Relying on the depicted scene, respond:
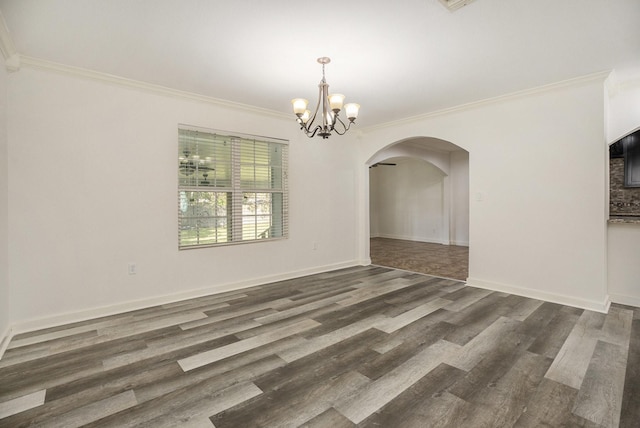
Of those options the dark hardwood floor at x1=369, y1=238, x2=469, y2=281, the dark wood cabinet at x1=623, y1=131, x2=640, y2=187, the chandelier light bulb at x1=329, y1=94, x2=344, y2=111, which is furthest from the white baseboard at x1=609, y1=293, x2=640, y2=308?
the chandelier light bulb at x1=329, y1=94, x2=344, y2=111

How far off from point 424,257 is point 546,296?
3040 millimetres

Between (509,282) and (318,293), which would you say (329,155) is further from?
(509,282)

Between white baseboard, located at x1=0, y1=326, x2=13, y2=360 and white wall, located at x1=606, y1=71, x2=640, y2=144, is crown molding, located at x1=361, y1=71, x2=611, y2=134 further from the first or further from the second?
white baseboard, located at x1=0, y1=326, x2=13, y2=360

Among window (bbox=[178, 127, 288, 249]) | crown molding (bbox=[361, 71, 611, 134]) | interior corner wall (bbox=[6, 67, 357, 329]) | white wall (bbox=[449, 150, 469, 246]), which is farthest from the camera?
white wall (bbox=[449, 150, 469, 246])

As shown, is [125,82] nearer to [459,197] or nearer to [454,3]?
[454,3]

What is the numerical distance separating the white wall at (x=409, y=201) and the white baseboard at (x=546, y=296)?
481 cm

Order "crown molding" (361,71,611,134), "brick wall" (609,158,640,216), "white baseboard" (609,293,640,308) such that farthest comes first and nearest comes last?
"brick wall" (609,158,640,216) < "white baseboard" (609,293,640,308) < "crown molding" (361,71,611,134)

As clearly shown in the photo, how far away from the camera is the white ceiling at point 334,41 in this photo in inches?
88.0

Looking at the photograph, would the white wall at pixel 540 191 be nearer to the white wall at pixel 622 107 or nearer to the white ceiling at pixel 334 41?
the white ceiling at pixel 334 41

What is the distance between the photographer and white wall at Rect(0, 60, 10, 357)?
2.67 m

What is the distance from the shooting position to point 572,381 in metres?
2.11

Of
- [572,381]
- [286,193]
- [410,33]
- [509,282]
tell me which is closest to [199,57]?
[410,33]

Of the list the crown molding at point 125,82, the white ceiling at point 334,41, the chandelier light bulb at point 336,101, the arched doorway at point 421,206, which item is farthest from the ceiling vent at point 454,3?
the arched doorway at point 421,206

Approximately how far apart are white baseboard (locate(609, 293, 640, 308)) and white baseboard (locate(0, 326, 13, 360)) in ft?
20.3
